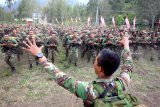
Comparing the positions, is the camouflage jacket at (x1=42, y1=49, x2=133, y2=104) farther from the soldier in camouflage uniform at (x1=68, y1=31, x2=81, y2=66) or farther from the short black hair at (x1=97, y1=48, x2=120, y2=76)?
the soldier in camouflage uniform at (x1=68, y1=31, x2=81, y2=66)

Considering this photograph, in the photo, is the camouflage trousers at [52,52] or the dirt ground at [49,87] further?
the camouflage trousers at [52,52]

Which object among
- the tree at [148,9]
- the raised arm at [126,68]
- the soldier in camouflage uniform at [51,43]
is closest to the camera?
the raised arm at [126,68]

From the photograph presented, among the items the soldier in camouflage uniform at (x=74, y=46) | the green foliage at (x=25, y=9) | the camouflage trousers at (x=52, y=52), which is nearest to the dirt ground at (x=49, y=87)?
the soldier in camouflage uniform at (x=74, y=46)

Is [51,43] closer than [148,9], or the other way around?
[51,43]

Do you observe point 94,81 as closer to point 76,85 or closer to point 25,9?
point 76,85

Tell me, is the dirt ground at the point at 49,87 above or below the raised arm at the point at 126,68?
below

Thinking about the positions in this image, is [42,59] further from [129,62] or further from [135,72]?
[135,72]

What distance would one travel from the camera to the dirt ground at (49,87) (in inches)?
343

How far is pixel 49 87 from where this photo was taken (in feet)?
33.4

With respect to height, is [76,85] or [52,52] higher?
[76,85]

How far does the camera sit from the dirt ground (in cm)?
871

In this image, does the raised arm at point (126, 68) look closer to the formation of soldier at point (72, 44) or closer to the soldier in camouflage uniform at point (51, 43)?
the formation of soldier at point (72, 44)

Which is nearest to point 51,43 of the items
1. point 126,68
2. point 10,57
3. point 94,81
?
point 10,57

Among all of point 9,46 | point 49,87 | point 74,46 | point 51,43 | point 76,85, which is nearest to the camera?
point 76,85
